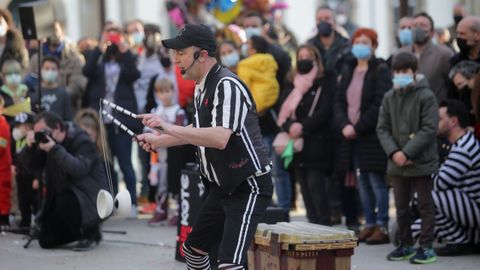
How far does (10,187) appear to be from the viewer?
44.5ft

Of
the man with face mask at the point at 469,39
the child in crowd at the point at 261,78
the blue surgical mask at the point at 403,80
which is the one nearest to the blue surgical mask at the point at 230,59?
the child in crowd at the point at 261,78

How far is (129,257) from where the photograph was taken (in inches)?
446

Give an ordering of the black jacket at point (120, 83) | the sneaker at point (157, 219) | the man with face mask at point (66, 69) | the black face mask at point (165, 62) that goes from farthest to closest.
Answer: the man with face mask at point (66, 69) → the black face mask at point (165, 62) → the black jacket at point (120, 83) → the sneaker at point (157, 219)

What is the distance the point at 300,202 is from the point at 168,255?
191 inches

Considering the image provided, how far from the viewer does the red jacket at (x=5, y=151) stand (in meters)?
13.4

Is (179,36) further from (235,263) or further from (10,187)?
(10,187)

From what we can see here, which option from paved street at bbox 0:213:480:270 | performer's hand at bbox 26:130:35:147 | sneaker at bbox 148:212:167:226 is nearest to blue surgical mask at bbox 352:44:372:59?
paved street at bbox 0:213:480:270

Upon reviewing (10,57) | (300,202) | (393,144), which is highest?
(10,57)

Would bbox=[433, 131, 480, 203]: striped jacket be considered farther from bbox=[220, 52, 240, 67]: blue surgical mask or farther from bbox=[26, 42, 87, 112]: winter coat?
bbox=[26, 42, 87, 112]: winter coat

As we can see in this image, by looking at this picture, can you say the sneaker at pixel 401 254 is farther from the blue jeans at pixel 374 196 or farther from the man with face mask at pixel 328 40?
A: the man with face mask at pixel 328 40

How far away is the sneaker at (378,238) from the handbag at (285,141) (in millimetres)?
1292

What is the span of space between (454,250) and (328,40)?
3.70 meters

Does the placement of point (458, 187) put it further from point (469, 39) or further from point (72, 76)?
point (72, 76)

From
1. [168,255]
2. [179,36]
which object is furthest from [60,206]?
[179,36]
